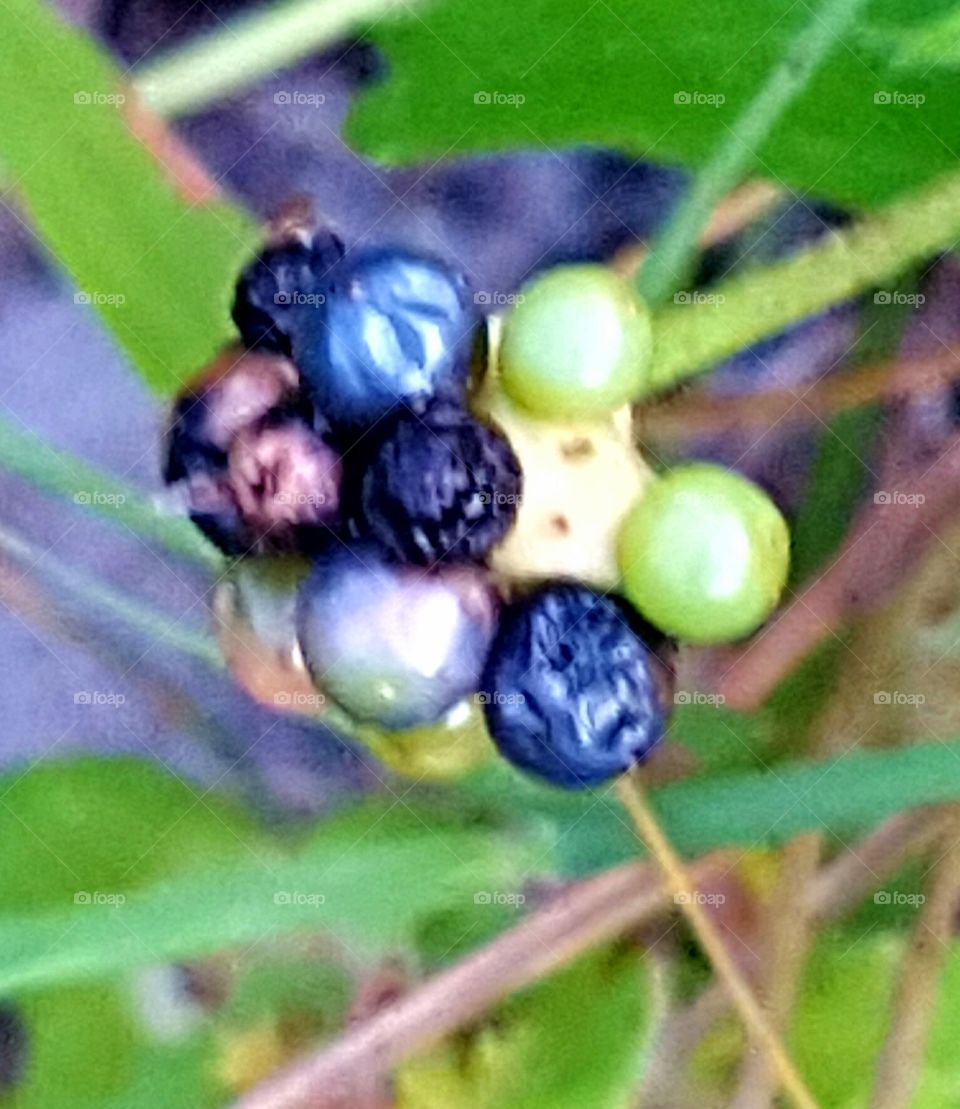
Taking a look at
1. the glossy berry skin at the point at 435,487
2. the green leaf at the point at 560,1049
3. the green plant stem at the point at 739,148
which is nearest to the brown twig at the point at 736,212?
the green plant stem at the point at 739,148

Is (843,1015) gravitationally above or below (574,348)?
below

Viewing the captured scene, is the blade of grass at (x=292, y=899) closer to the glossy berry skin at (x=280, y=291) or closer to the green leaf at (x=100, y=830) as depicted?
the green leaf at (x=100, y=830)

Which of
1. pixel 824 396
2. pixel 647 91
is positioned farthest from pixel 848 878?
pixel 647 91

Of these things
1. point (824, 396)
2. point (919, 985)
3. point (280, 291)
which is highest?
point (280, 291)

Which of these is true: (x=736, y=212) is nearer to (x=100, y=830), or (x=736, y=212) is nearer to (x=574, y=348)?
(x=574, y=348)

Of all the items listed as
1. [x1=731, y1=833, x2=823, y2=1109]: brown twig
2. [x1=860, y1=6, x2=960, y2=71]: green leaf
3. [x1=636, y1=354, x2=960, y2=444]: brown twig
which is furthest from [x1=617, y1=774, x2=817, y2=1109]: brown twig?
[x1=860, y1=6, x2=960, y2=71]: green leaf

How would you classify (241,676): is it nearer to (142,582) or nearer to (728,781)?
(142,582)

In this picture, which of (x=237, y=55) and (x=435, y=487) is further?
(x=237, y=55)
